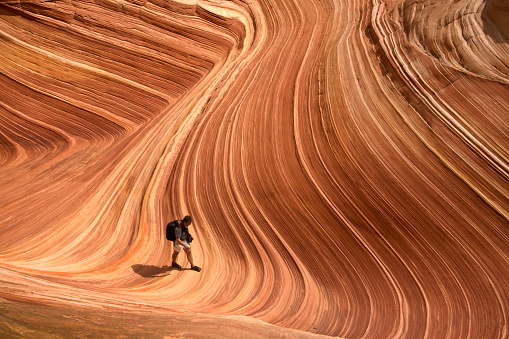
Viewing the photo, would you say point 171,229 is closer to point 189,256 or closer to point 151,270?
point 189,256

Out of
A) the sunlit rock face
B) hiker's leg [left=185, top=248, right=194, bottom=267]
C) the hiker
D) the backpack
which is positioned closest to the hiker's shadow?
the sunlit rock face

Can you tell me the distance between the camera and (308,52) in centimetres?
862

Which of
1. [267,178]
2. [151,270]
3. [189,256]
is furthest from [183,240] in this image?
[267,178]

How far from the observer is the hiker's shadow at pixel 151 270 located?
504 cm

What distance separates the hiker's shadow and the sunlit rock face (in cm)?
3

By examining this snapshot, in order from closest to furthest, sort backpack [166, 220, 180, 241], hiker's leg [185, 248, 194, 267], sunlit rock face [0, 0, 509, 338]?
sunlit rock face [0, 0, 509, 338]
backpack [166, 220, 180, 241]
hiker's leg [185, 248, 194, 267]

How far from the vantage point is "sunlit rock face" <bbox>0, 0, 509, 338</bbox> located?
169 inches

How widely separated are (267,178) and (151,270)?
2268mm

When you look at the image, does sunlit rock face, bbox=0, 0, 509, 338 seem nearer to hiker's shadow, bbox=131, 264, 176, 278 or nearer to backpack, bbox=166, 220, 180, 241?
hiker's shadow, bbox=131, 264, 176, 278

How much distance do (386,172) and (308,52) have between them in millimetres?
4333

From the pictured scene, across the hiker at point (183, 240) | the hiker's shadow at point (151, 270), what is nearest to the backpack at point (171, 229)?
the hiker at point (183, 240)

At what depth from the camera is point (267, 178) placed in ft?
20.0

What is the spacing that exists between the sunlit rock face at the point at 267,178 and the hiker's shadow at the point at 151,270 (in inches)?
1.1

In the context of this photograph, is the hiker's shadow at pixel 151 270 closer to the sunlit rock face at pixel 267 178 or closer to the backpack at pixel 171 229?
the sunlit rock face at pixel 267 178
